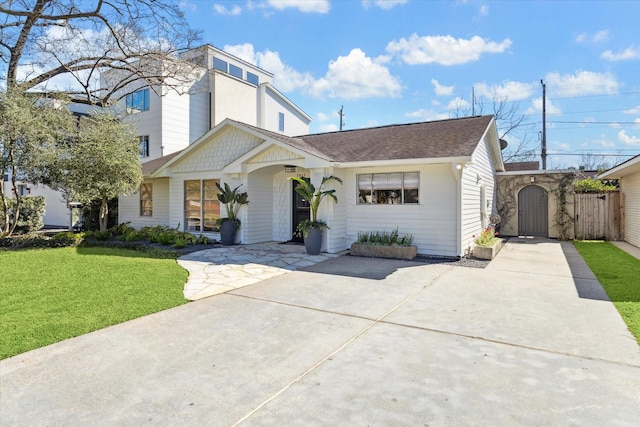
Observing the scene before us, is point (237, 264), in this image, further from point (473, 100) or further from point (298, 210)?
point (473, 100)

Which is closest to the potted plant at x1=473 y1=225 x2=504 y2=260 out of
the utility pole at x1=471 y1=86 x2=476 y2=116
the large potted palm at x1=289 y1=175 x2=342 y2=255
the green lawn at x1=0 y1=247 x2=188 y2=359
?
the large potted palm at x1=289 y1=175 x2=342 y2=255

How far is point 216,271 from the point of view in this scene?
7961 millimetres

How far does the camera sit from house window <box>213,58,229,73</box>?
75.3 feet

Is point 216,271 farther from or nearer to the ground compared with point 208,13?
nearer to the ground

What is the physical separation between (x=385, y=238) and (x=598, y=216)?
1009 cm

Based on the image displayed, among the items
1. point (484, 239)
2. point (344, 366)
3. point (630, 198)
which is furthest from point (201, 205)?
point (630, 198)

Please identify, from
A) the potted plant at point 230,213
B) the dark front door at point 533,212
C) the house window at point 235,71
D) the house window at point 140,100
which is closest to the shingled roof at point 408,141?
the potted plant at point 230,213

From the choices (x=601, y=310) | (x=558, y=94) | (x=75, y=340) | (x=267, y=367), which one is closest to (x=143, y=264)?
(x=75, y=340)

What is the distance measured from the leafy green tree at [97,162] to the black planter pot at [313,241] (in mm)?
7245

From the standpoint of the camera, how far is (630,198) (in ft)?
41.6

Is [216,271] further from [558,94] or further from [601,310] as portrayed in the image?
[558,94]

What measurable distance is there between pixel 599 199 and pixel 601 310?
11.6 meters

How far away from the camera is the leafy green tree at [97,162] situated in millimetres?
12023

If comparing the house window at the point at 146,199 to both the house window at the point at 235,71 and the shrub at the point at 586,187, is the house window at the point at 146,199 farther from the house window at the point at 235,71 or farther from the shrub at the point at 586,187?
the shrub at the point at 586,187
